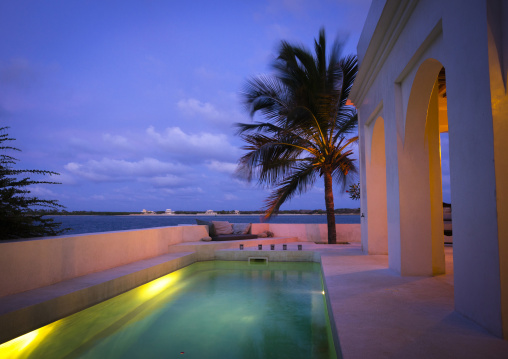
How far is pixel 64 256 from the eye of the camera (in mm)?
4910

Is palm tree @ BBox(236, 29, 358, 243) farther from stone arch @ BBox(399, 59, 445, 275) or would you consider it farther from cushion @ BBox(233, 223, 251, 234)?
stone arch @ BBox(399, 59, 445, 275)

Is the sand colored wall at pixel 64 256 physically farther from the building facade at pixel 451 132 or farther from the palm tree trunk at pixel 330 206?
the palm tree trunk at pixel 330 206

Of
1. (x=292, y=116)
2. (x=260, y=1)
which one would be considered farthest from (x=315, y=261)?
(x=260, y=1)

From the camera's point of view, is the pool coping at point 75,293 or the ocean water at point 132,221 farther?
the ocean water at point 132,221

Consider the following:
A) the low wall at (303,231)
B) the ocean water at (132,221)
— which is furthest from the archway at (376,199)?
the ocean water at (132,221)

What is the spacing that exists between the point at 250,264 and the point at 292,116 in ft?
13.4

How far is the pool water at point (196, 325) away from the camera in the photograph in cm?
324

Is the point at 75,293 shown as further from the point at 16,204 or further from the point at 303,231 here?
the point at 303,231

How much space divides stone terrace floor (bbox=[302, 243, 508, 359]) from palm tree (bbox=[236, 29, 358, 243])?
5252 millimetres

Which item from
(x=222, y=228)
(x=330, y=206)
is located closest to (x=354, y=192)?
(x=330, y=206)

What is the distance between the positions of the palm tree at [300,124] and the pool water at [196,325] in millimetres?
4027

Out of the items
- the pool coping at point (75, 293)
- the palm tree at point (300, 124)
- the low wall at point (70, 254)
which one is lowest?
the pool coping at point (75, 293)

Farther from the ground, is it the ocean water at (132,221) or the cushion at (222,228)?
the cushion at (222,228)

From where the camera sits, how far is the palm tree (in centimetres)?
937
